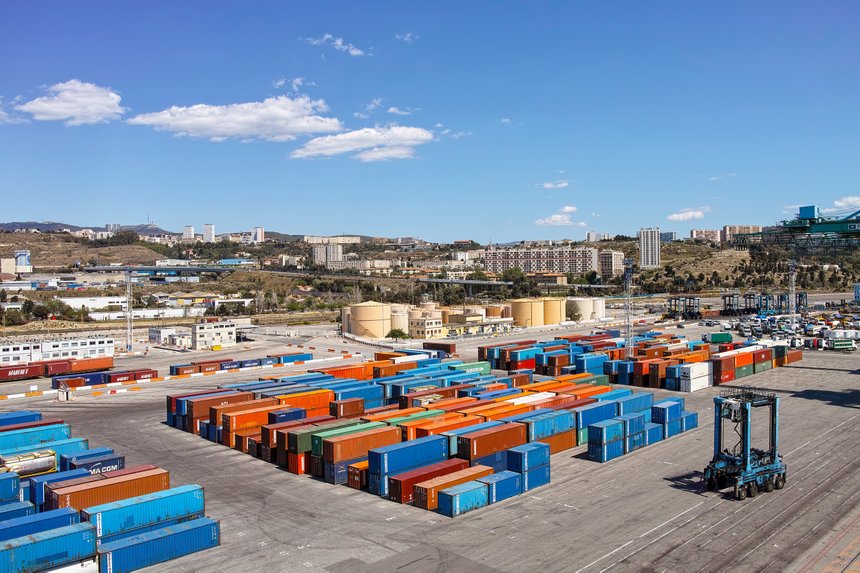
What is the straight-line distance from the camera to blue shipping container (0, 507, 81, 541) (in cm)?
2130

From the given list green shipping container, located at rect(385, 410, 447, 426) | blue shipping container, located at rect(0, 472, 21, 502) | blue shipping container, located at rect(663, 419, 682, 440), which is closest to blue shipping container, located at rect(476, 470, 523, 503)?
green shipping container, located at rect(385, 410, 447, 426)

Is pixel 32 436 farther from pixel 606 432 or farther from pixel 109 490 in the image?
pixel 606 432

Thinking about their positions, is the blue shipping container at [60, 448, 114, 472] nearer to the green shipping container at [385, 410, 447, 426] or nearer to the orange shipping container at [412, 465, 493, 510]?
the green shipping container at [385, 410, 447, 426]

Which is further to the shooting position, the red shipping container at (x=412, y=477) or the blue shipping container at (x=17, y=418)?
the blue shipping container at (x=17, y=418)

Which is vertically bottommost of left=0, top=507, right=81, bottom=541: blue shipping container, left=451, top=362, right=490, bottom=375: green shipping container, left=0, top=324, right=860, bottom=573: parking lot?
left=0, top=324, right=860, bottom=573: parking lot

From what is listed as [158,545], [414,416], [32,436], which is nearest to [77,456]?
[32,436]

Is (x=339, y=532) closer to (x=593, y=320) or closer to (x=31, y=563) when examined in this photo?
(x=31, y=563)

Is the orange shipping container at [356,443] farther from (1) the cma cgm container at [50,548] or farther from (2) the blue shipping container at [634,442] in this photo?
(2) the blue shipping container at [634,442]

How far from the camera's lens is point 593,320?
417 ft

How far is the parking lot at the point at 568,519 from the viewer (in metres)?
22.0

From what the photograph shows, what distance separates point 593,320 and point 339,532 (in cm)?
10843

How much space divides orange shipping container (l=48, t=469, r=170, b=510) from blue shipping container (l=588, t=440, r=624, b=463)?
67.6ft

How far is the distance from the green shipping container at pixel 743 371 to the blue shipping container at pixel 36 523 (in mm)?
55212

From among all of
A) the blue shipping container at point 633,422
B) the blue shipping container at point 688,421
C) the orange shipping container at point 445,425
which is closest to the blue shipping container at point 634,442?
the blue shipping container at point 633,422
